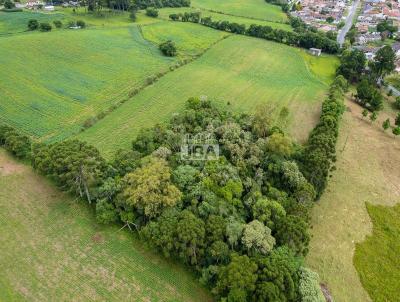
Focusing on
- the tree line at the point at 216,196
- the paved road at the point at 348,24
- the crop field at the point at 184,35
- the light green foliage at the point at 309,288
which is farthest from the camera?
the paved road at the point at 348,24

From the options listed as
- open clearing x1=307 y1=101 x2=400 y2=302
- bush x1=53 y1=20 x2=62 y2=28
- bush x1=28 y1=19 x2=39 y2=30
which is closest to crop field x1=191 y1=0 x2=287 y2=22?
bush x1=53 y1=20 x2=62 y2=28

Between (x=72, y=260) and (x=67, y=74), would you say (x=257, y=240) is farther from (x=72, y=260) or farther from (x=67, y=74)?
(x=67, y=74)

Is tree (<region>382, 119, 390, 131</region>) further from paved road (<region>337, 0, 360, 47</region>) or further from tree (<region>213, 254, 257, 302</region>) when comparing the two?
paved road (<region>337, 0, 360, 47</region>)

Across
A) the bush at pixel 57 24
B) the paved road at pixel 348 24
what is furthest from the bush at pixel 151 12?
the paved road at pixel 348 24

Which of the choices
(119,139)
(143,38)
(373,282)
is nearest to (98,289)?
(119,139)

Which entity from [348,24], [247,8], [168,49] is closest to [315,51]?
[168,49]

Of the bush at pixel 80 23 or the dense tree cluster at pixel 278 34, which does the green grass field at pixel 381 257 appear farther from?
the bush at pixel 80 23

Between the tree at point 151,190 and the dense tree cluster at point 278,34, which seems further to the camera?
the dense tree cluster at point 278,34
